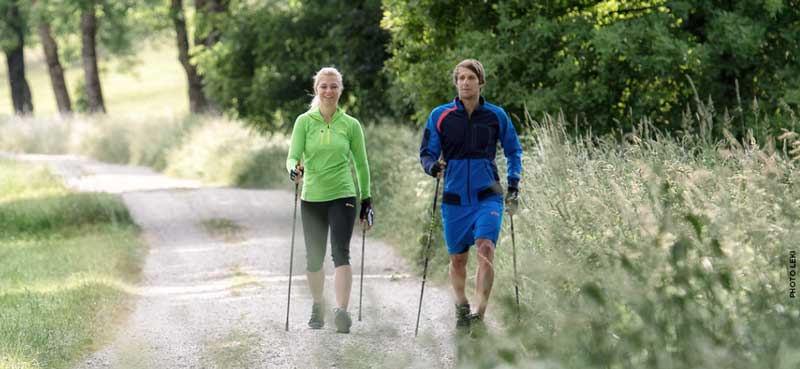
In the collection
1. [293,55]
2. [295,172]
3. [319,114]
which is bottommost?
[293,55]

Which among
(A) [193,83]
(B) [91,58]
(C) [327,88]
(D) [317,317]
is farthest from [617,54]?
(B) [91,58]

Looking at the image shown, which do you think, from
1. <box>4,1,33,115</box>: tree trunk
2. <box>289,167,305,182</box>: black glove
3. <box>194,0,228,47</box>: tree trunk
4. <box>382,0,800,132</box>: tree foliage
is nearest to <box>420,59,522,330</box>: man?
<box>289,167,305,182</box>: black glove

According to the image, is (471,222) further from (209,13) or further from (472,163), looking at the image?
(209,13)

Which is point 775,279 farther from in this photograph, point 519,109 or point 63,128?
point 63,128

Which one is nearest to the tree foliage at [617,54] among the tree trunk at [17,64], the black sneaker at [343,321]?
the black sneaker at [343,321]

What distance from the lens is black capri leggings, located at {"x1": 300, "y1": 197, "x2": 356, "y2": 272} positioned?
375 inches

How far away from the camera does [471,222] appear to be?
29.0 ft

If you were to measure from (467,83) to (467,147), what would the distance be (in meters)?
0.45

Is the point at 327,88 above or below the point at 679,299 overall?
below

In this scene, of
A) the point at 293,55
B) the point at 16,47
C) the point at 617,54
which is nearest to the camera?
the point at 617,54

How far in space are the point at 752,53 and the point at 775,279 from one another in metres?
8.09

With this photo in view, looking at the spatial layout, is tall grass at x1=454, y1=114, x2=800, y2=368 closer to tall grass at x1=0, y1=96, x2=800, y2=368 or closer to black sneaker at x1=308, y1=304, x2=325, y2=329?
tall grass at x1=0, y1=96, x2=800, y2=368

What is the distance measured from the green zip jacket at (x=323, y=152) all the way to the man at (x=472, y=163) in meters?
0.88

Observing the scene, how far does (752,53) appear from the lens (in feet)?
45.0
